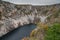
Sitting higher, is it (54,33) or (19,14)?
(54,33)

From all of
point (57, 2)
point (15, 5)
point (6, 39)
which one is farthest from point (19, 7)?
point (6, 39)

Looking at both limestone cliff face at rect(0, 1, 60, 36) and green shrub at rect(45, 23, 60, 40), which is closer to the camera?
green shrub at rect(45, 23, 60, 40)

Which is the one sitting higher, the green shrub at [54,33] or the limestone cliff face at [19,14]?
the green shrub at [54,33]

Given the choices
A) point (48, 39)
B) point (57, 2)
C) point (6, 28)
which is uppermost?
point (48, 39)

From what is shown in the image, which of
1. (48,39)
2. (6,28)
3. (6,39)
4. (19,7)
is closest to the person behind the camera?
(48,39)

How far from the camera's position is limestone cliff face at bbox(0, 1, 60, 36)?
88.8 ft

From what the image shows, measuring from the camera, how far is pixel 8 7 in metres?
29.2

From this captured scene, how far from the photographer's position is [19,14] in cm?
3084

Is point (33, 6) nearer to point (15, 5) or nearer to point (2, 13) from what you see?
point (15, 5)

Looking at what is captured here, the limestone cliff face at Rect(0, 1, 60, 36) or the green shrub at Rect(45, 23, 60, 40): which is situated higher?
the green shrub at Rect(45, 23, 60, 40)

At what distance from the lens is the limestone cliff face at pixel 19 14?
2706cm

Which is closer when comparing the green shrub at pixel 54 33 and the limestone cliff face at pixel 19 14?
the green shrub at pixel 54 33

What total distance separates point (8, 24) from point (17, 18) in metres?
2.90

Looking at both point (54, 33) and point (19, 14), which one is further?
point (19, 14)
